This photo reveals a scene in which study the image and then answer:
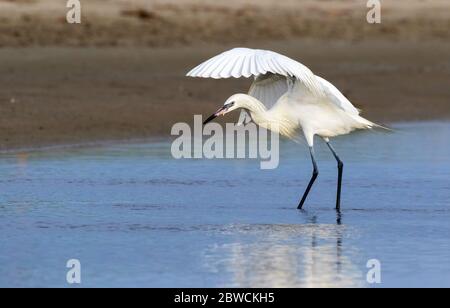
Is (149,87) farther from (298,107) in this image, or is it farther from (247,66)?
(247,66)

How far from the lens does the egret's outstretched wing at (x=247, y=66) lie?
32.1 feet

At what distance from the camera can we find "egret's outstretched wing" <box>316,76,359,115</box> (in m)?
10.9

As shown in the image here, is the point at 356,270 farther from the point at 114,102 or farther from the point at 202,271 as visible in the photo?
the point at 114,102

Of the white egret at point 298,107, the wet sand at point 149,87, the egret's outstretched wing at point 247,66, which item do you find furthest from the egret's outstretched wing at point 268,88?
the wet sand at point 149,87

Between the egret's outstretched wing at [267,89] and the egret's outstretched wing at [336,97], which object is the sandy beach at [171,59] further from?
the egret's outstretched wing at [336,97]

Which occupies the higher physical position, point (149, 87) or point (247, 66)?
point (149, 87)

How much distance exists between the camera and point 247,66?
9.86 metres

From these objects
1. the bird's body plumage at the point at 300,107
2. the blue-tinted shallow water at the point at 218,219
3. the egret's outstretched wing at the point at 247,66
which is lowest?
the blue-tinted shallow water at the point at 218,219

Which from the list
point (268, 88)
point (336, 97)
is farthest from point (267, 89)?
point (336, 97)

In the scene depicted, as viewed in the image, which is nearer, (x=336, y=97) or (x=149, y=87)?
(x=336, y=97)

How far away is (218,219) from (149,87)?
8.72 m

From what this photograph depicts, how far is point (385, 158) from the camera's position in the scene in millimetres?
13781

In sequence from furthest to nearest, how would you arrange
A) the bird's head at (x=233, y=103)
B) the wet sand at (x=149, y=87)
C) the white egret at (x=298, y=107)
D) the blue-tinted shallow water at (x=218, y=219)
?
the wet sand at (x=149, y=87), the white egret at (x=298, y=107), the bird's head at (x=233, y=103), the blue-tinted shallow water at (x=218, y=219)

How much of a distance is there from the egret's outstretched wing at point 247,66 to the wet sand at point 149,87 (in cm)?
471
